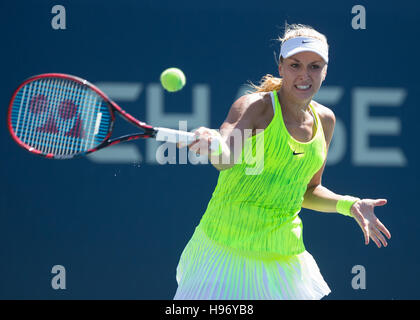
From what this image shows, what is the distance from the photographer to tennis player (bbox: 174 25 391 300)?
242 centimetres

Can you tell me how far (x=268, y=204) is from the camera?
8.11 ft

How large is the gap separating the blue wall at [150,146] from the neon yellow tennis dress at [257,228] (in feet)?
4.79

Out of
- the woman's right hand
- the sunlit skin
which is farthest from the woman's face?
the woman's right hand

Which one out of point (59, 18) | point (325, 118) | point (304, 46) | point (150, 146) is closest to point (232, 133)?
point (304, 46)

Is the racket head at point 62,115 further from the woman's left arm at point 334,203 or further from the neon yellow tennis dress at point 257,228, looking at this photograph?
the woman's left arm at point 334,203

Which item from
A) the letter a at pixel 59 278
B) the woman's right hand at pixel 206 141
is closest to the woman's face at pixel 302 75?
the woman's right hand at pixel 206 141

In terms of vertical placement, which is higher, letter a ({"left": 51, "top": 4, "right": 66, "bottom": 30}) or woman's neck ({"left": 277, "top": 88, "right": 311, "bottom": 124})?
letter a ({"left": 51, "top": 4, "right": 66, "bottom": 30})

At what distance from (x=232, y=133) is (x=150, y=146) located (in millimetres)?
1697

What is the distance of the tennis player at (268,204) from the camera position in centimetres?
242

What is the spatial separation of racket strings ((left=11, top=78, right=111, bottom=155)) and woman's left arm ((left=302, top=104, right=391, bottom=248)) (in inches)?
33.7

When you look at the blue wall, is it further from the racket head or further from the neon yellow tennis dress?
the neon yellow tennis dress

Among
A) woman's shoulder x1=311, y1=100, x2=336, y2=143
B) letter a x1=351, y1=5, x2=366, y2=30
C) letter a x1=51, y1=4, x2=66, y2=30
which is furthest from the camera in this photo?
letter a x1=351, y1=5, x2=366, y2=30

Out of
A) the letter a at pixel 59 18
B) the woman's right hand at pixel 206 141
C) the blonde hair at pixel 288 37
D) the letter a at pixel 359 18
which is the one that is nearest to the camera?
the woman's right hand at pixel 206 141

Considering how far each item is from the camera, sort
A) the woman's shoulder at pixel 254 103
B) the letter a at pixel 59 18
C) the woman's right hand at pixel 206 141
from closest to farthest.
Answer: the woman's right hand at pixel 206 141, the woman's shoulder at pixel 254 103, the letter a at pixel 59 18
